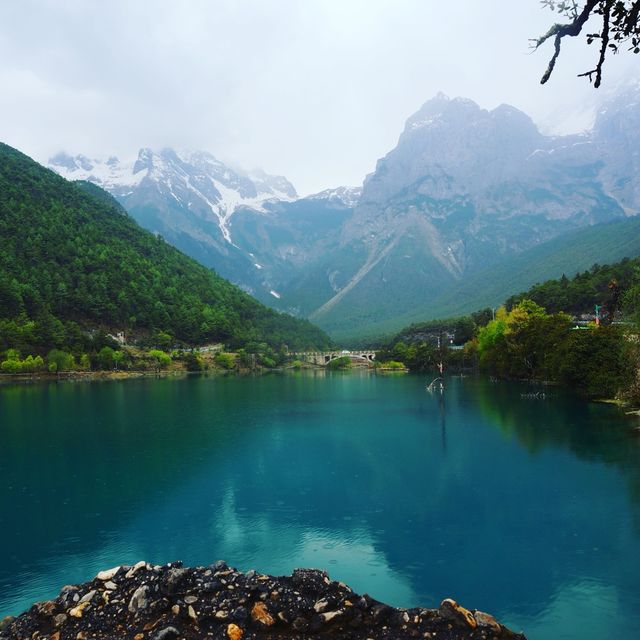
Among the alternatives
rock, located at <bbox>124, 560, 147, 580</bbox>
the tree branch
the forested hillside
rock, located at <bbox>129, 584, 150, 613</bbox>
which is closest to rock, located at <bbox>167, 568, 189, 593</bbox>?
rock, located at <bbox>129, 584, 150, 613</bbox>

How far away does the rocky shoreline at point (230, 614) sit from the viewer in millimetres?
10688

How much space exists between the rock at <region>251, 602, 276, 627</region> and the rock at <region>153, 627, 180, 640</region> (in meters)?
1.58

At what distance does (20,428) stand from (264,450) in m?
23.7

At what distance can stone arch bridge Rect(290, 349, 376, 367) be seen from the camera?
175 m

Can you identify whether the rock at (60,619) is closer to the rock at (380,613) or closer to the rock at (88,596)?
the rock at (88,596)

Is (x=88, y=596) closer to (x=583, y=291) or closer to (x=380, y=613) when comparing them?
(x=380, y=613)

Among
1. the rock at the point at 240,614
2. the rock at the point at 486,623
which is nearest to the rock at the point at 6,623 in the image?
the rock at the point at 240,614

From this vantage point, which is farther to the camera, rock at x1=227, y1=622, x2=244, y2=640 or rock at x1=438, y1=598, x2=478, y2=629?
rock at x1=438, y1=598, x2=478, y2=629

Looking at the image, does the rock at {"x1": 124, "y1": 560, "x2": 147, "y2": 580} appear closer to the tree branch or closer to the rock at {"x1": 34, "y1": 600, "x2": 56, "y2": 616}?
the rock at {"x1": 34, "y1": 600, "x2": 56, "y2": 616}

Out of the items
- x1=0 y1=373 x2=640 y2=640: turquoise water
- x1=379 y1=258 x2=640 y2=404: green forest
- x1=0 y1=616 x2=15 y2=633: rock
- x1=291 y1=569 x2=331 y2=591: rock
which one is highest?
x1=379 y1=258 x2=640 y2=404: green forest

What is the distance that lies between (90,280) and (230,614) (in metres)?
146

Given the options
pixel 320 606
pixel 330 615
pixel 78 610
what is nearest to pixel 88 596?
pixel 78 610

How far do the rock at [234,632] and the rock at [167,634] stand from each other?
1011mm

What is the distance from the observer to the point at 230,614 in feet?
36.6
